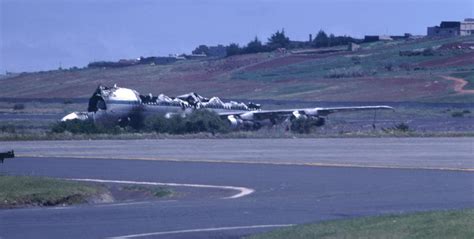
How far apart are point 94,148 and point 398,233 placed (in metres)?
24.0

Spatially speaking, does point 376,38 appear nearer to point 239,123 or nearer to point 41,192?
point 239,123

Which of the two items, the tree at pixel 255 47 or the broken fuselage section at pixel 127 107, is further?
the tree at pixel 255 47

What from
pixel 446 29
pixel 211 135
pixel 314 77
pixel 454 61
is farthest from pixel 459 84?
pixel 446 29

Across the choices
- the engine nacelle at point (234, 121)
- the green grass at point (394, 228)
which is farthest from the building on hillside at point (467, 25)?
the green grass at point (394, 228)

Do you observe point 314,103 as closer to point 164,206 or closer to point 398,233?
point 164,206

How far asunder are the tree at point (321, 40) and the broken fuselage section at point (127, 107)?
65.7 metres

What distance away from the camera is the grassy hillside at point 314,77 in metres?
71.9

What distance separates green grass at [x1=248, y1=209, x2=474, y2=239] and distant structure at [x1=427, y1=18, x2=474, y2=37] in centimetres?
10182

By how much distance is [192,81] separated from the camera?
3342 inches

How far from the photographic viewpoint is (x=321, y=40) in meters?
118

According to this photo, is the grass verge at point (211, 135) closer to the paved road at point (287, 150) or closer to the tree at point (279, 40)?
the paved road at point (287, 150)

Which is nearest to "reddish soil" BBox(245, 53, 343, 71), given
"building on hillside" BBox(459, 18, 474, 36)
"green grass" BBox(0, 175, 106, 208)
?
"building on hillside" BBox(459, 18, 474, 36)

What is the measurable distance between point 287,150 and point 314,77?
50403 mm

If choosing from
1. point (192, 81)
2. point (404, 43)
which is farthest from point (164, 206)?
point (404, 43)
